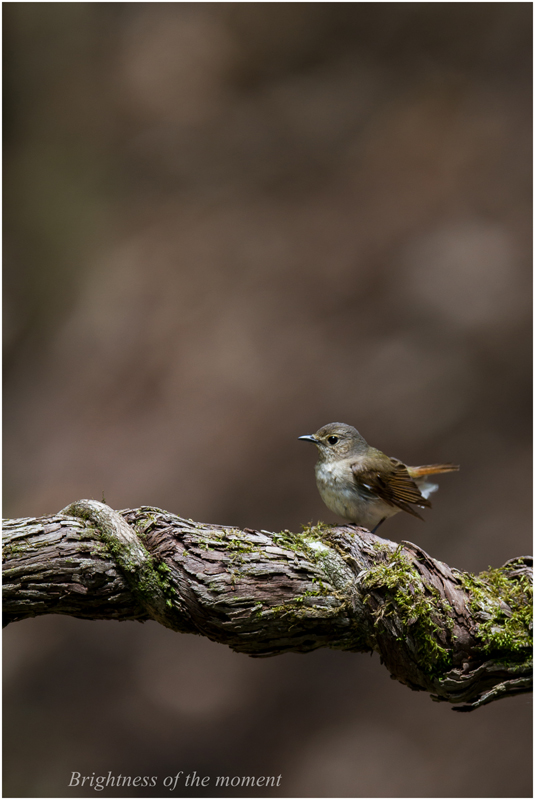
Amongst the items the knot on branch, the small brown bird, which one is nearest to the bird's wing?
the small brown bird

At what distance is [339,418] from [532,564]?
2.91 metres

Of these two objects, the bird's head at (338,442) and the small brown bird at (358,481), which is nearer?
the small brown bird at (358,481)

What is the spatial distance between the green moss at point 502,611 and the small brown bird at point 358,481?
2.06 ft

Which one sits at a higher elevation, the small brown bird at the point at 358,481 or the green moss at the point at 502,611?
the small brown bird at the point at 358,481

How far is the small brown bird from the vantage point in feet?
8.13

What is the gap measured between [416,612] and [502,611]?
0.89 ft

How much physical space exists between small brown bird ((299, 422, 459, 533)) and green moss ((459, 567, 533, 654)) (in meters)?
0.63

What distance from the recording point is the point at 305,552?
178cm

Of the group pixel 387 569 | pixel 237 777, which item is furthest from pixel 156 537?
pixel 237 777

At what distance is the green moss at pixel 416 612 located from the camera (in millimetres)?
1670

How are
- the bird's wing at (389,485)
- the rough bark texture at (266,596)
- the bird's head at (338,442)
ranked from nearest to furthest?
the rough bark texture at (266,596)
the bird's wing at (389,485)
the bird's head at (338,442)

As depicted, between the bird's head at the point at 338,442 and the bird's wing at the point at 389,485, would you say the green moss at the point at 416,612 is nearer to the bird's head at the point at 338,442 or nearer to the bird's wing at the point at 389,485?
the bird's wing at the point at 389,485

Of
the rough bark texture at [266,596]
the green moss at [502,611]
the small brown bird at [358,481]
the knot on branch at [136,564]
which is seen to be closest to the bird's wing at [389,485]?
the small brown bird at [358,481]

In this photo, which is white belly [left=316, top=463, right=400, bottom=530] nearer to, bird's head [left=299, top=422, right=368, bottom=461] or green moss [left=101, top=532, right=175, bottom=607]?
bird's head [left=299, top=422, right=368, bottom=461]
